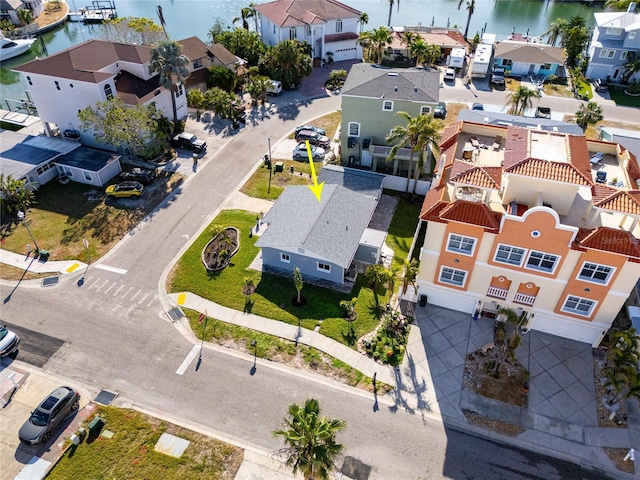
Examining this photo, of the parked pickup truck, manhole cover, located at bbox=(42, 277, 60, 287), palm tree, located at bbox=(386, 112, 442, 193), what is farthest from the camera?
the parked pickup truck

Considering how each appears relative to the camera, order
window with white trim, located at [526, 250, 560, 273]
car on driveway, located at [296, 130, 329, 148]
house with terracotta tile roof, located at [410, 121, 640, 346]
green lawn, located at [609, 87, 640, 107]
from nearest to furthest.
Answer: house with terracotta tile roof, located at [410, 121, 640, 346] → window with white trim, located at [526, 250, 560, 273] → car on driveway, located at [296, 130, 329, 148] → green lawn, located at [609, 87, 640, 107]

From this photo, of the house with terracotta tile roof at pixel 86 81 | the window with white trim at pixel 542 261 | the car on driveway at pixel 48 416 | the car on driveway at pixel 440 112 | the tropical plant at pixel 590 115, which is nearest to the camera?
the car on driveway at pixel 48 416

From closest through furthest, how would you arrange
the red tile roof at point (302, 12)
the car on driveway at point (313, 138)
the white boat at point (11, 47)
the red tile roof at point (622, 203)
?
the red tile roof at point (622, 203) → the car on driveway at point (313, 138) → the red tile roof at point (302, 12) → the white boat at point (11, 47)

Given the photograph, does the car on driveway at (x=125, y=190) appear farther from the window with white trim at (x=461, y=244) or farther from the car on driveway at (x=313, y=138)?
the window with white trim at (x=461, y=244)

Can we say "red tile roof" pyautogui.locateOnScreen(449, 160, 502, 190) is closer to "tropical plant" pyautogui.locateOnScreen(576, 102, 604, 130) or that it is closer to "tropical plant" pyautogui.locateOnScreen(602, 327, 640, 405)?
"tropical plant" pyautogui.locateOnScreen(602, 327, 640, 405)

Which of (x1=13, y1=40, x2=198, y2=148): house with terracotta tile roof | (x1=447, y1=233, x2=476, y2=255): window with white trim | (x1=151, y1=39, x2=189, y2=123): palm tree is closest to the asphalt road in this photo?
(x1=447, y1=233, x2=476, y2=255): window with white trim

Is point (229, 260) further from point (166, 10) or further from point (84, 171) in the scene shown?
point (166, 10)

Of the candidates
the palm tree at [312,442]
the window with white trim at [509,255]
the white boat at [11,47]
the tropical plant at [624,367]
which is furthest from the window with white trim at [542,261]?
the white boat at [11,47]
